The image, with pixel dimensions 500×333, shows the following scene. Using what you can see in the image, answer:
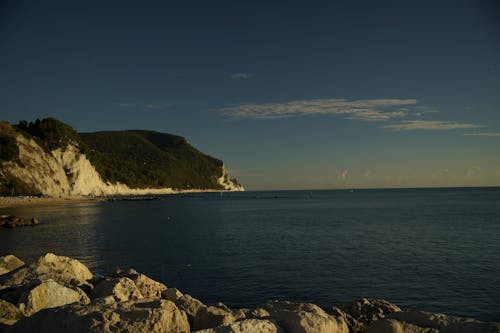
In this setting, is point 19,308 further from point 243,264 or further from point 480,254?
point 480,254

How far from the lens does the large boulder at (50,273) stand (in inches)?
499

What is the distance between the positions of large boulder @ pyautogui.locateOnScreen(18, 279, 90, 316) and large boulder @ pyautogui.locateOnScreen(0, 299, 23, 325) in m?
0.27

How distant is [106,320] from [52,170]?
114062mm

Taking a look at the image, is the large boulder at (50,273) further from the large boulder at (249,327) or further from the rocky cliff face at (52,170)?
the rocky cliff face at (52,170)

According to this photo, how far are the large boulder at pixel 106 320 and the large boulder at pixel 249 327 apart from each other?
0.90m

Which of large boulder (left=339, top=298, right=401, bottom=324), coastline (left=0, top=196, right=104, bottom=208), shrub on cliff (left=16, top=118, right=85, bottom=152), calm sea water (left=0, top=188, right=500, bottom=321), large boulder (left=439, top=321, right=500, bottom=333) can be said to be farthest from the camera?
shrub on cliff (left=16, top=118, right=85, bottom=152)

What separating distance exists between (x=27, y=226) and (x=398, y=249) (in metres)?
46.3

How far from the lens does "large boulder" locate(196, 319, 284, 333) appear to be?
752cm

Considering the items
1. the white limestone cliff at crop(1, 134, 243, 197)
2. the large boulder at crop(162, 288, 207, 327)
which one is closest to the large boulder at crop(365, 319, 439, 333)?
the large boulder at crop(162, 288, 207, 327)

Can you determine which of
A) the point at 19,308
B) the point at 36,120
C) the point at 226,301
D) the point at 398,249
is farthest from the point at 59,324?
the point at 36,120

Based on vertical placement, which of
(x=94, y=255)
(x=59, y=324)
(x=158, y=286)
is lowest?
(x=94, y=255)

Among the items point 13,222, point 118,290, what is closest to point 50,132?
point 13,222

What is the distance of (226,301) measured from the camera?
17734 millimetres

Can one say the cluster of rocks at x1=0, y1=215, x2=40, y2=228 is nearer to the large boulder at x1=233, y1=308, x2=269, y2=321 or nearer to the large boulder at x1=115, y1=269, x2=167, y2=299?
the large boulder at x1=115, y1=269, x2=167, y2=299
